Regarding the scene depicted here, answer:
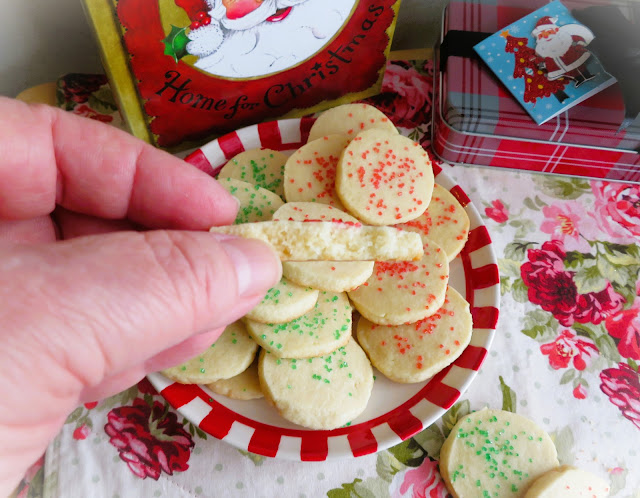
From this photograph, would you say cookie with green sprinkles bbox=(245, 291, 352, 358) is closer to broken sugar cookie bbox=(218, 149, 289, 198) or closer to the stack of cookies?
the stack of cookies

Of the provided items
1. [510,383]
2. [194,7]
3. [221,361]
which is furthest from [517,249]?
[194,7]

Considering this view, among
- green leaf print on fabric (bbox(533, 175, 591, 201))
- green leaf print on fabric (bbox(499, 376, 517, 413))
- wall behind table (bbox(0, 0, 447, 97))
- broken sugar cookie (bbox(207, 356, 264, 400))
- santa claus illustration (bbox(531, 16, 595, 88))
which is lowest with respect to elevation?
green leaf print on fabric (bbox(499, 376, 517, 413))

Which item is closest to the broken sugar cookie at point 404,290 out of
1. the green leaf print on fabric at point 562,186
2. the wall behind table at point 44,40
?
the green leaf print on fabric at point 562,186

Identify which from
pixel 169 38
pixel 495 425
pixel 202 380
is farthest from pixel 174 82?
pixel 495 425

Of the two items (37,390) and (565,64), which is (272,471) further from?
(565,64)

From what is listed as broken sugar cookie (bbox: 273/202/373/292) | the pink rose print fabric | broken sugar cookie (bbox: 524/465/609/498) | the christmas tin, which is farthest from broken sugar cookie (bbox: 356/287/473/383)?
the christmas tin

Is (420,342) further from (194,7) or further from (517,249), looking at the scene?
(194,7)
